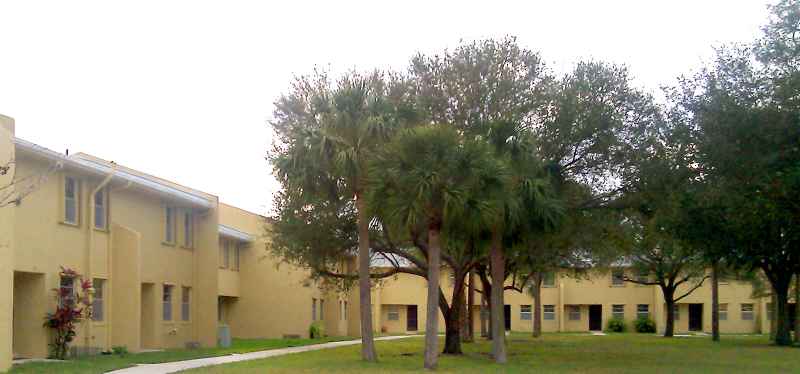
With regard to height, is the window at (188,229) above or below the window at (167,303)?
above

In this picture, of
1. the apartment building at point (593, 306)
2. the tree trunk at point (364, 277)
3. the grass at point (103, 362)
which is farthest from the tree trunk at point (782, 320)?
the grass at point (103, 362)

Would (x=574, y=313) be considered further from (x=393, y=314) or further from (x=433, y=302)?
(x=433, y=302)

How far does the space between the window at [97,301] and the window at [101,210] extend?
5.21ft

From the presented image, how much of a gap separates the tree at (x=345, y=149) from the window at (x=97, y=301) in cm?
629

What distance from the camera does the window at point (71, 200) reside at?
25594 millimetres

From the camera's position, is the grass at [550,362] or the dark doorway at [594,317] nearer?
the grass at [550,362]

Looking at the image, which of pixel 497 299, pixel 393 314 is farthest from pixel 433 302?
pixel 393 314

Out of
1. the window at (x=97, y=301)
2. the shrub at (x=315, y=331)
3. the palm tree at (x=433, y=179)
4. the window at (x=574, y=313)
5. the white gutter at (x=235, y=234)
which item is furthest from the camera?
the window at (x=574, y=313)

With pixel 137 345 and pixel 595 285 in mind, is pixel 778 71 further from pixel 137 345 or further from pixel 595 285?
pixel 595 285

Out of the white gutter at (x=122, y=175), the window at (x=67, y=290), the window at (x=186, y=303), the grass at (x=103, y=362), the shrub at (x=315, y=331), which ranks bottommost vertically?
the shrub at (x=315, y=331)

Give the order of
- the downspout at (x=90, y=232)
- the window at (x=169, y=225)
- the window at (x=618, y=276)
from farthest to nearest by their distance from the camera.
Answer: the window at (x=618, y=276) → the window at (x=169, y=225) → the downspout at (x=90, y=232)

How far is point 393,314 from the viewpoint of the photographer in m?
68.4

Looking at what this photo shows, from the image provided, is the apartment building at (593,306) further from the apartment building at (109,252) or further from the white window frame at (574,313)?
the apartment building at (109,252)

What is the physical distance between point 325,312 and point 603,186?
25399 mm
